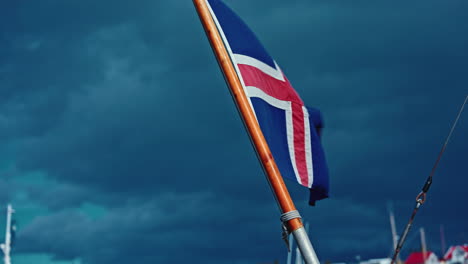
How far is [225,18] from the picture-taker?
698 centimetres

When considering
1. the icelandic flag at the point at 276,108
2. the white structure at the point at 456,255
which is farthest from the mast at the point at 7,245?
the white structure at the point at 456,255

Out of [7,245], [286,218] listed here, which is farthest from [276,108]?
[7,245]

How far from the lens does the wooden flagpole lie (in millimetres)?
5926

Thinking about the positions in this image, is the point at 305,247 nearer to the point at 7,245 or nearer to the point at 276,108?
the point at 276,108

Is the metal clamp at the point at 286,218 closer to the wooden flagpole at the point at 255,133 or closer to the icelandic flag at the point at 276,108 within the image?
the wooden flagpole at the point at 255,133

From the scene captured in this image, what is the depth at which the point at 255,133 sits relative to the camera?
244 inches

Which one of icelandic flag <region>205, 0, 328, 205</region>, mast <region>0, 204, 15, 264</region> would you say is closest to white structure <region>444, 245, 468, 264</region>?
mast <region>0, 204, 15, 264</region>

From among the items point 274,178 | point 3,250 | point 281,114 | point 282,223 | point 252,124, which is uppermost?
point 3,250

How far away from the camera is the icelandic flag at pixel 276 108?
6.85 meters

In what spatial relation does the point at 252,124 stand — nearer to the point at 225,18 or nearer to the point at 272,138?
the point at 272,138

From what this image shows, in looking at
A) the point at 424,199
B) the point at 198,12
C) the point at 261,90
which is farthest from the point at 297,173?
the point at 198,12

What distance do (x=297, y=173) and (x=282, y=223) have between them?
114 centimetres

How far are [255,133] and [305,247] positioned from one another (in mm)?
1090

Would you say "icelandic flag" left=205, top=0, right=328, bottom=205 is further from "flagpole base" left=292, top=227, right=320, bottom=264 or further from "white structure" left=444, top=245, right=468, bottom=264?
"white structure" left=444, top=245, right=468, bottom=264
